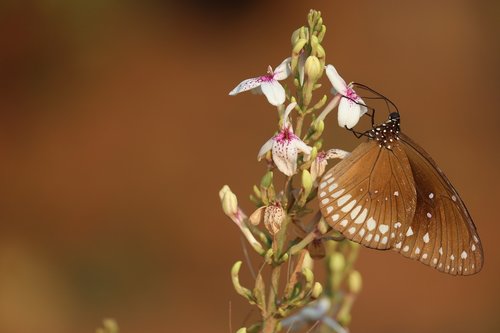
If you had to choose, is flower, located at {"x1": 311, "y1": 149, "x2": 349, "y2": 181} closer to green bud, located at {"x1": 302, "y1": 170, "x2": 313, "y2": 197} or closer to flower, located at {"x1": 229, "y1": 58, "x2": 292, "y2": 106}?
green bud, located at {"x1": 302, "y1": 170, "x2": 313, "y2": 197}

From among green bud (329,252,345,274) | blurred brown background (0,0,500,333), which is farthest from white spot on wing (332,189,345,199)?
blurred brown background (0,0,500,333)

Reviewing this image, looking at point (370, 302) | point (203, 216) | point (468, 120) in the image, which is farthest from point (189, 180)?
point (468, 120)

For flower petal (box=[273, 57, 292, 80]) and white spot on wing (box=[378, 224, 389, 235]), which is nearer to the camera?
flower petal (box=[273, 57, 292, 80])

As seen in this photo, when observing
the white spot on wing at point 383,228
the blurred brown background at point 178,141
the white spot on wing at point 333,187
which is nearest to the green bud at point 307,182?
the white spot on wing at point 333,187

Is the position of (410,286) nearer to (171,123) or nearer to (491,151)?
(491,151)

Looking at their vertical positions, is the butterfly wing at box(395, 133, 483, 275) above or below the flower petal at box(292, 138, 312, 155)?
below

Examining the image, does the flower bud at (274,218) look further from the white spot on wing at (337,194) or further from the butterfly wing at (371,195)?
the white spot on wing at (337,194)
